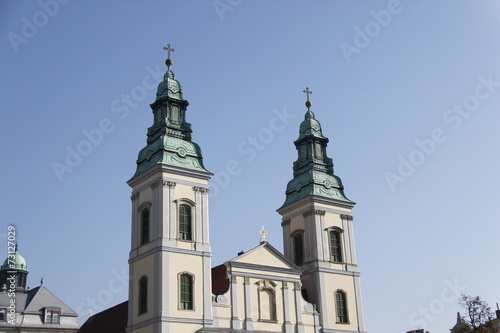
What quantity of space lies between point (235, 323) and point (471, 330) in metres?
14.8

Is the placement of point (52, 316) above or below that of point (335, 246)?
below

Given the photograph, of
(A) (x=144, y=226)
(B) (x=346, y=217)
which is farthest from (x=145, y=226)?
(B) (x=346, y=217)

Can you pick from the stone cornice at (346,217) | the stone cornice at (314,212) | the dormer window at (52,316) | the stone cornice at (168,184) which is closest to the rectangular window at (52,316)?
the dormer window at (52,316)

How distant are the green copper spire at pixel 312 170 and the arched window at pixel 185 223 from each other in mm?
10150

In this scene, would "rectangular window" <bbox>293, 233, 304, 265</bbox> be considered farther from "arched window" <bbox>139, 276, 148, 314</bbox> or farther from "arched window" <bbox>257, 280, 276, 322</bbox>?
"arched window" <bbox>139, 276, 148, 314</bbox>

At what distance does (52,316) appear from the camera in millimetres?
58938

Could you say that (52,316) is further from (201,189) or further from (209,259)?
(201,189)

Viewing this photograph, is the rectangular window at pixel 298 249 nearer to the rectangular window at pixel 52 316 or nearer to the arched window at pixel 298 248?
the arched window at pixel 298 248

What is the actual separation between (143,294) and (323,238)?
13438mm

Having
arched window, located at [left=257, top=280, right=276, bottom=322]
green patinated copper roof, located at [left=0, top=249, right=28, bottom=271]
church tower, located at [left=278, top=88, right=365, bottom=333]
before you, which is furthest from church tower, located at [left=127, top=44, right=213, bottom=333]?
green patinated copper roof, located at [left=0, top=249, right=28, bottom=271]

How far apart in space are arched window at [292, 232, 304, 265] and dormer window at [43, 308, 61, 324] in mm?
24290

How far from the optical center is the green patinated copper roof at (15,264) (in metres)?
73.1

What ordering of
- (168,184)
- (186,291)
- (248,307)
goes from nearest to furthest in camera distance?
(186,291), (168,184), (248,307)

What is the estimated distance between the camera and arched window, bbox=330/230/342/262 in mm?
46156
